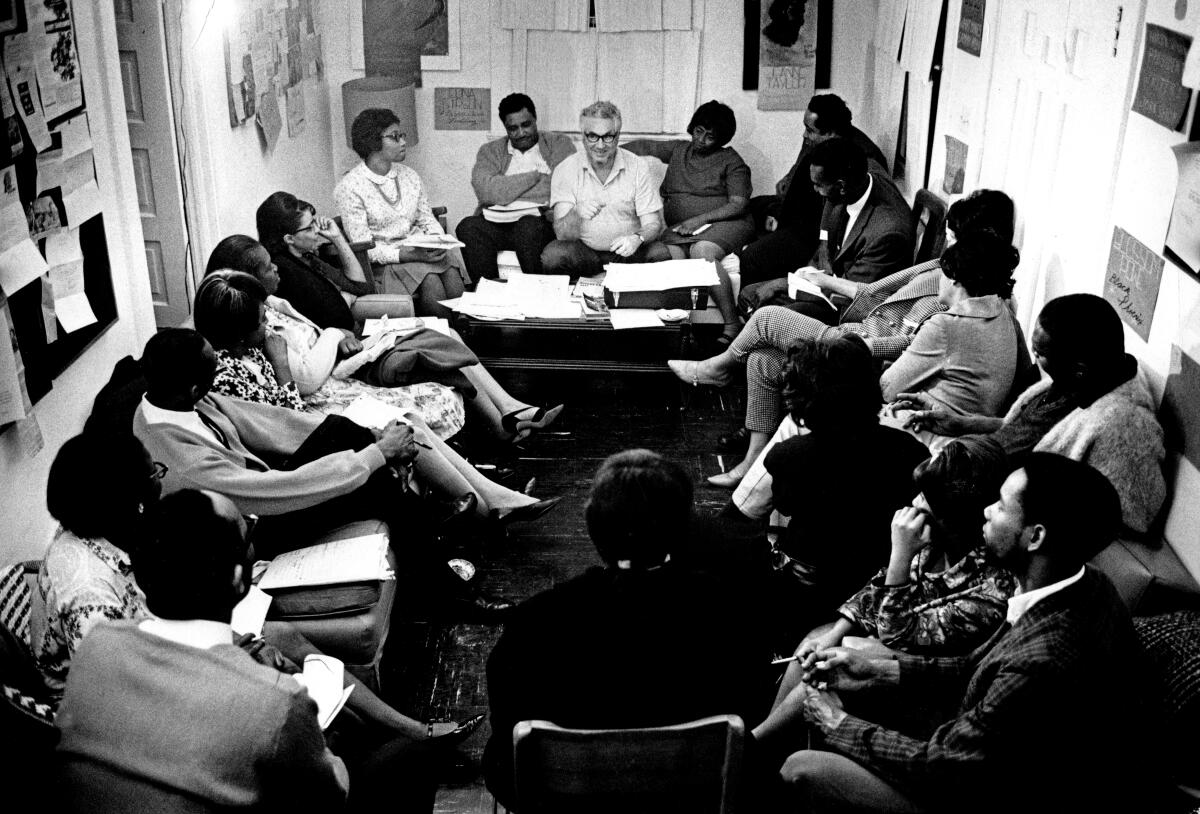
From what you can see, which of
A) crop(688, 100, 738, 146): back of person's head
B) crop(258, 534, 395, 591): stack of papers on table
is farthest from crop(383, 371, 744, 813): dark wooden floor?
crop(688, 100, 738, 146): back of person's head

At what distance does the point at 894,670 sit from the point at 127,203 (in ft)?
9.26

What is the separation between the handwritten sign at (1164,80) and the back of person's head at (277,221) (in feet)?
9.72

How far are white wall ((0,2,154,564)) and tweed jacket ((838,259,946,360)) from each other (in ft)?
8.22

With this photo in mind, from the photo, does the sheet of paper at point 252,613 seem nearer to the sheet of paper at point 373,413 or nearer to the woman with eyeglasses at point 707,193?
the sheet of paper at point 373,413

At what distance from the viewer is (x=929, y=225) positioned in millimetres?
4680

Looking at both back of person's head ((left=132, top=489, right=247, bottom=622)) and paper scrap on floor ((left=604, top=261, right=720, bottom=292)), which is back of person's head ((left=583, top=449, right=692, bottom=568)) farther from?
paper scrap on floor ((left=604, top=261, right=720, bottom=292))

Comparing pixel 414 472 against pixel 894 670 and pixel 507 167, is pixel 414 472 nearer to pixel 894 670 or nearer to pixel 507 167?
pixel 894 670

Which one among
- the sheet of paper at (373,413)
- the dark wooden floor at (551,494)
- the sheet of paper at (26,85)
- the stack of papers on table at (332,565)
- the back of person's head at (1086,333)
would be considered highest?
the sheet of paper at (26,85)

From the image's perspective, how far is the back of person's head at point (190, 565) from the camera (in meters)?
1.90

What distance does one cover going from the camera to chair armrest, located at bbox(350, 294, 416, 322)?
4.86 metres

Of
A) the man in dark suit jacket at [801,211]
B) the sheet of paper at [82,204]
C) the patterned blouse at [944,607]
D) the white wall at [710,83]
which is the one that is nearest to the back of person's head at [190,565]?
the patterned blouse at [944,607]

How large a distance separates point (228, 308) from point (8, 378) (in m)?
0.67

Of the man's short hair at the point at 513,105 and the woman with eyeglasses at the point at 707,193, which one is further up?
the man's short hair at the point at 513,105

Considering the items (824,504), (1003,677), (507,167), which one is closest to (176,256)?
(507,167)
